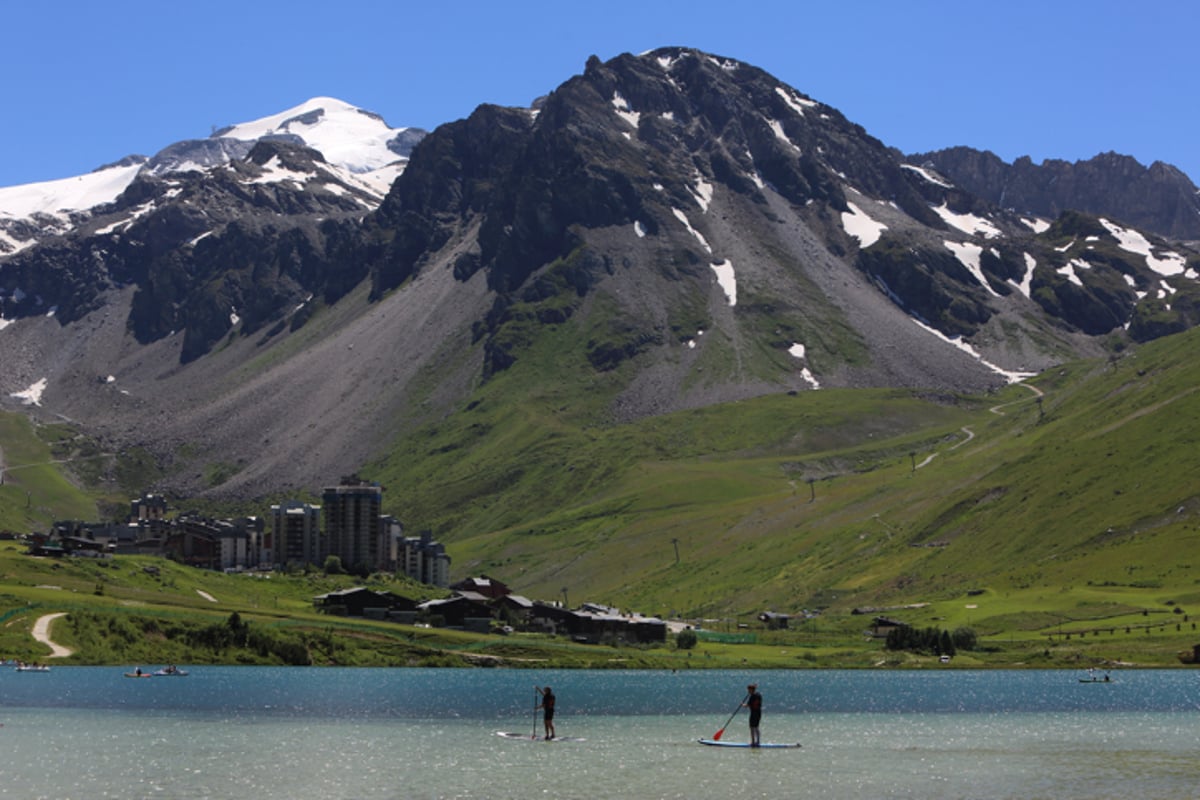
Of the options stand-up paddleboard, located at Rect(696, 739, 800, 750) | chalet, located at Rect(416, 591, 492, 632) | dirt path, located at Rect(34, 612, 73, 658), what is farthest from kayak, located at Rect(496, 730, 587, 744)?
chalet, located at Rect(416, 591, 492, 632)

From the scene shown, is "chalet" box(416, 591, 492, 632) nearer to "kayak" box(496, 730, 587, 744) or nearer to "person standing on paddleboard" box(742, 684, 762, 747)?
"kayak" box(496, 730, 587, 744)

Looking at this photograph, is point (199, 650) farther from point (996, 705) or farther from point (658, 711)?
point (996, 705)

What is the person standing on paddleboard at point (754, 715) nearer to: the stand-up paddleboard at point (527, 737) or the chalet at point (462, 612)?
the stand-up paddleboard at point (527, 737)

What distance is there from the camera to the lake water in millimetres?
64250

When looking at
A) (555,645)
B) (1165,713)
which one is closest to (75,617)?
(555,645)

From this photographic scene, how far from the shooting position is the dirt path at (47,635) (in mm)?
136625

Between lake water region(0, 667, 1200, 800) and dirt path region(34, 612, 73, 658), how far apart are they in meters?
5.77

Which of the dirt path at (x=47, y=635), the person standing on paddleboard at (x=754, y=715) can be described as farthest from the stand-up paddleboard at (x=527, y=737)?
the dirt path at (x=47, y=635)

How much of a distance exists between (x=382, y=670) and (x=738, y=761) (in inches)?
3162

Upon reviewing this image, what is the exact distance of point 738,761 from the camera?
74.3 metres

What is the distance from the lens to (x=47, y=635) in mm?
139875

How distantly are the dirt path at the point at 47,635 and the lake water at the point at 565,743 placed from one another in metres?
5.77

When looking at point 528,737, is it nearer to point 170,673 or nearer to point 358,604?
point 170,673

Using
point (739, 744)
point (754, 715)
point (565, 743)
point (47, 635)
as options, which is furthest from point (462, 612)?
point (754, 715)
